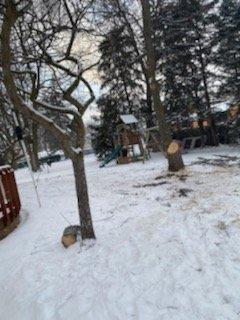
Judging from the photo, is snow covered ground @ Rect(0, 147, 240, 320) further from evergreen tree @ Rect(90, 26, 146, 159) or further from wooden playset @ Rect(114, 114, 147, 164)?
evergreen tree @ Rect(90, 26, 146, 159)

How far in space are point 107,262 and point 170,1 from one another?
18039 millimetres

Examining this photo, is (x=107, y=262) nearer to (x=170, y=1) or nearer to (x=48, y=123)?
(x=48, y=123)

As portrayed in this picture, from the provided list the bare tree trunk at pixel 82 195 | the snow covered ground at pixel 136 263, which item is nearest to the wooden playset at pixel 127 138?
the snow covered ground at pixel 136 263

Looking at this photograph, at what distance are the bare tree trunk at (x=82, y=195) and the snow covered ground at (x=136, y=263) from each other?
0.27 meters

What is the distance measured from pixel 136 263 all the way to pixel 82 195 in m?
1.55

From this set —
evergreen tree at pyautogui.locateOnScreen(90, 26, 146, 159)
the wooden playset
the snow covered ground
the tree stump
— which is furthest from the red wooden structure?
evergreen tree at pyautogui.locateOnScreen(90, 26, 146, 159)

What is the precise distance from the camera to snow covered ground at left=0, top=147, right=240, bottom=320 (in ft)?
15.9

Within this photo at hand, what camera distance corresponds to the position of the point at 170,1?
21.0m

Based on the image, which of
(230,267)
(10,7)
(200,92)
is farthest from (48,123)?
(200,92)

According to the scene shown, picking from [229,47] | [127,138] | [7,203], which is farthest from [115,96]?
[7,203]

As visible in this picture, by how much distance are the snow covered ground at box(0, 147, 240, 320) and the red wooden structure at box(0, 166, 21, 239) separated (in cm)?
22

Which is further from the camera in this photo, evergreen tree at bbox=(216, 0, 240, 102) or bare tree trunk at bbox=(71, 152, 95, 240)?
evergreen tree at bbox=(216, 0, 240, 102)

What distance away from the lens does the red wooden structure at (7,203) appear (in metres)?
8.48

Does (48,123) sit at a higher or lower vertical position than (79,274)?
higher
